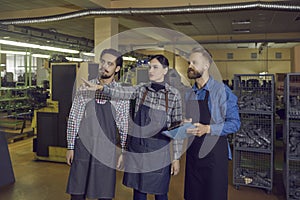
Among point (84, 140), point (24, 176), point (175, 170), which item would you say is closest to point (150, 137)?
point (175, 170)

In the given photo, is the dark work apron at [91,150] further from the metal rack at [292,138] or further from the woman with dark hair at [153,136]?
the metal rack at [292,138]

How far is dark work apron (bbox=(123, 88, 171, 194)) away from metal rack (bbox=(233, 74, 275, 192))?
1.91 metres

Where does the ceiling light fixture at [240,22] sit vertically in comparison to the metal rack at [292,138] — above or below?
above

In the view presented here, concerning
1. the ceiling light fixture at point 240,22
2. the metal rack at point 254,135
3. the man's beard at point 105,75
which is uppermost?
the ceiling light fixture at point 240,22

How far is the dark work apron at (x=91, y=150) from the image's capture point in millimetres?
2178

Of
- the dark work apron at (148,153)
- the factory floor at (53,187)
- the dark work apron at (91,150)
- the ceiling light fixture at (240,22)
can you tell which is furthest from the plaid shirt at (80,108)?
the ceiling light fixture at (240,22)

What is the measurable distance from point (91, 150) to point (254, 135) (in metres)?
2.39

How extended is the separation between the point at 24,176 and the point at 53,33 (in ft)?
17.3

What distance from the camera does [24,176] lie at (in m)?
4.23

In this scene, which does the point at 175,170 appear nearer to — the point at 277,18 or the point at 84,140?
the point at 84,140

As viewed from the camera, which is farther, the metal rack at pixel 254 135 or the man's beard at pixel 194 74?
the metal rack at pixel 254 135

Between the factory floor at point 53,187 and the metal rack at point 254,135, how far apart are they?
150mm

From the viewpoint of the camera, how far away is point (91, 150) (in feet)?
7.13

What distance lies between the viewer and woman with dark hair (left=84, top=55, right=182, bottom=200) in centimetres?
218
